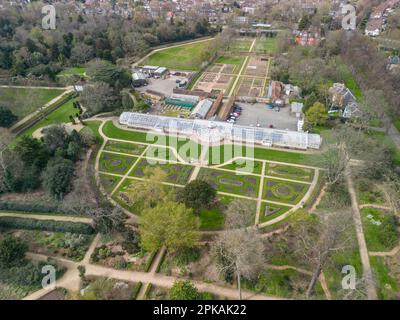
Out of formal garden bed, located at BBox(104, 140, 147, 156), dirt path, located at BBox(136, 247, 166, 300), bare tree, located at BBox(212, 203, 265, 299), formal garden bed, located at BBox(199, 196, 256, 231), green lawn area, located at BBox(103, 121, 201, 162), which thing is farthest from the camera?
formal garden bed, located at BBox(104, 140, 147, 156)

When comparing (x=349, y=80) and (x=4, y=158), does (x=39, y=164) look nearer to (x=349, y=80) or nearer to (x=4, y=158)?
(x=4, y=158)

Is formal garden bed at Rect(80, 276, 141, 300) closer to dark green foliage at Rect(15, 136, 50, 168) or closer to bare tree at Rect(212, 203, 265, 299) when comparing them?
bare tree at Rect(212, 203, 265, 299)

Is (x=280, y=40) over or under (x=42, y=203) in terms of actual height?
over

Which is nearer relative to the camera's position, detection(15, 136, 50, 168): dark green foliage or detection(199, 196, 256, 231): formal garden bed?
detection(199, 196, 256, 231): formal garden bed

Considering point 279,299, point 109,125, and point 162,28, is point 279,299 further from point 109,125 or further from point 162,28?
point 162,28

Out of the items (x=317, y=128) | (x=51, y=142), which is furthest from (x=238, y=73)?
(x=51, y=142)

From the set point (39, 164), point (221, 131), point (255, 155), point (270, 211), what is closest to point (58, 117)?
point (39, 164)
